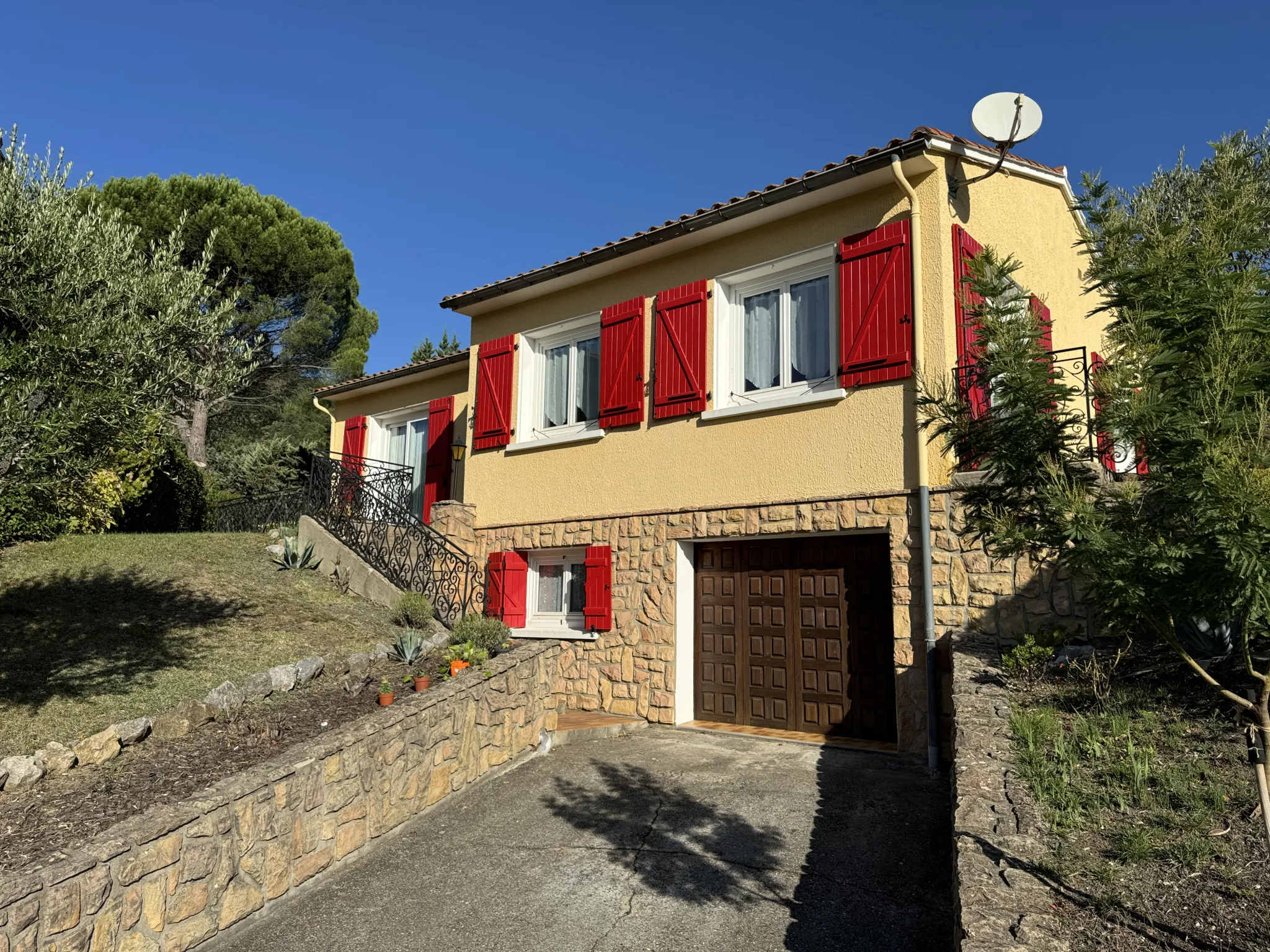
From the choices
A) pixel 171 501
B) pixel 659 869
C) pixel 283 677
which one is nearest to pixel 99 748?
pixel 283 677

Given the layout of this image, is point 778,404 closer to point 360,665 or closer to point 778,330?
point 778,330

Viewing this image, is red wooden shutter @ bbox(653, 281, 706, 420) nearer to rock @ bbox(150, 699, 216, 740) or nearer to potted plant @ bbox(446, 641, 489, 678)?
potted plant @ bbox(446, 641, 489, 678)

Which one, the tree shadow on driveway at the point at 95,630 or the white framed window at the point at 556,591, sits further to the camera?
the white framed window at the point at 556,591

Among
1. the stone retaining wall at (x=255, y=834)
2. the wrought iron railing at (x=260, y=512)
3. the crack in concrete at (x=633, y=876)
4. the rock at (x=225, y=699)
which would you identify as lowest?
the crack in concrete at (x=633, y=876)

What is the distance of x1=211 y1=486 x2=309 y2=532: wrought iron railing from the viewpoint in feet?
49.6

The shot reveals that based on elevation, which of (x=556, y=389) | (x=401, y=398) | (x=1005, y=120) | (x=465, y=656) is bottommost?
(x=465, y=656)

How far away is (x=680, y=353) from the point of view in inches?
362

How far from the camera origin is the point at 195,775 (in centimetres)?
574

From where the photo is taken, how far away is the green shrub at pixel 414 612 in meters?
9.51

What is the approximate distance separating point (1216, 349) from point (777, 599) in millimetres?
5885

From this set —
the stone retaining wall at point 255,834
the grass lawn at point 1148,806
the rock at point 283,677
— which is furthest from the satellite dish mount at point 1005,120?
the rock at point 283,677

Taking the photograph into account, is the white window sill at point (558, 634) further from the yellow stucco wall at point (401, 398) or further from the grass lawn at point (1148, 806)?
the grass lawn at point (1148, 806)

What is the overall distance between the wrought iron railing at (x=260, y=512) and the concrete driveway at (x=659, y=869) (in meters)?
9.04

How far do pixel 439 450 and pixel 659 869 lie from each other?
30.0 ft
